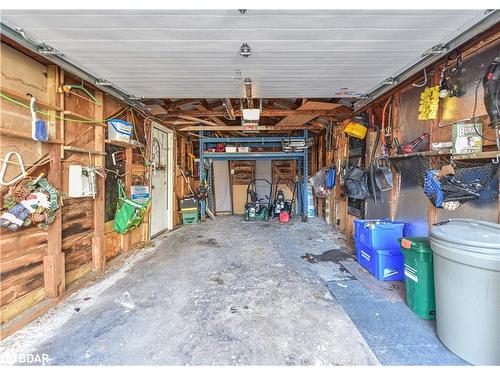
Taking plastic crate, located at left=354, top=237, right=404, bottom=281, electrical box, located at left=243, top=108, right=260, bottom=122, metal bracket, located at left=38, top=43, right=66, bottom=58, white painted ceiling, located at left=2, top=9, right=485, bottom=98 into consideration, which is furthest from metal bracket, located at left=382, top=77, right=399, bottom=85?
metal bracket, located at left=38, top=43, right=66, bottom=58

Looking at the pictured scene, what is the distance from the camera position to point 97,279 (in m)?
2.34

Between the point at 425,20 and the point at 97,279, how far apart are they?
11.8 ft

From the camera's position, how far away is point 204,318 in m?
A: 1.69

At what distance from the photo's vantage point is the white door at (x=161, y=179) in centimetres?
395

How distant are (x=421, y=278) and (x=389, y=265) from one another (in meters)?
0.62

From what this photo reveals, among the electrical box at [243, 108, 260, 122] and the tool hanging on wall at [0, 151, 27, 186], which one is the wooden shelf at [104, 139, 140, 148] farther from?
the electrical box at [243, 108, 260, 122]

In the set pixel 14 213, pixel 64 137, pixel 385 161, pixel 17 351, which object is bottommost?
pixel 17 351

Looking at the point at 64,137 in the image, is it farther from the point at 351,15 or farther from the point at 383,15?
the point at 383,15

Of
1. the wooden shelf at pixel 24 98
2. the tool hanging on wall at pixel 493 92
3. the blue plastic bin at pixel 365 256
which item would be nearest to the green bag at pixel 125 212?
the wooden shelf at pixel 24 98

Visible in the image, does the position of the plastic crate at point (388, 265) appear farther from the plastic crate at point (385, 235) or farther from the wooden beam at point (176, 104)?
the wooden beam at point (176, 104)

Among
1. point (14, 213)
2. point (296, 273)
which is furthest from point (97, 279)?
point (296, 273)

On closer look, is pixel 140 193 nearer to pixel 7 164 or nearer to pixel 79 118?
pixel 79 118

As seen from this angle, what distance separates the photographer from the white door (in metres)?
3.95

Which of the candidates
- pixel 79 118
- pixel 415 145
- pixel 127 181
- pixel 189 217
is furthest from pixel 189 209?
pixel 415 145
